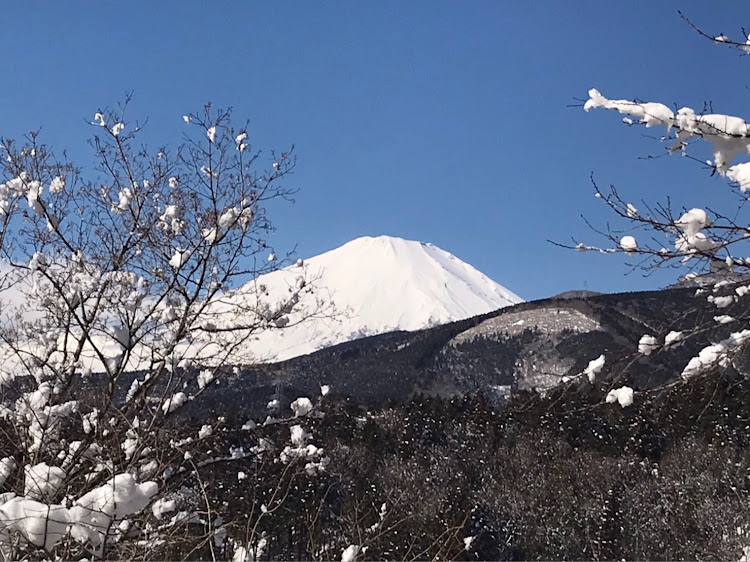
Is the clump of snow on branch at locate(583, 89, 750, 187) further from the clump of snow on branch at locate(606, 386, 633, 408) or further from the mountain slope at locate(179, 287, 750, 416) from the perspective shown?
the mountain slope at locate(179, 287, 750, 416)

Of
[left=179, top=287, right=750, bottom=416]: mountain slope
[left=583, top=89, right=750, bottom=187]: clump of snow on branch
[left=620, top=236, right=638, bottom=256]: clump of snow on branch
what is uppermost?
[left=179, top=287, right=750, bottom=416]: mountain slope

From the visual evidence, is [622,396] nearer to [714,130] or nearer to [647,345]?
[647,345]

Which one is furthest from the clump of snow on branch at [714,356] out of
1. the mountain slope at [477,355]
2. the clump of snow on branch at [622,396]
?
→ the mountain slope at [477,355]

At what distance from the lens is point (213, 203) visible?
717 centimetres

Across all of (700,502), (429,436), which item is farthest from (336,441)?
(700,502)

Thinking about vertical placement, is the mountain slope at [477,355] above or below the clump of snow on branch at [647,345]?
above

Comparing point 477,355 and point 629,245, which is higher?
point 477,355

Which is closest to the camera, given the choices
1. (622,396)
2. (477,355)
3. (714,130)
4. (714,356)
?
(714,130)

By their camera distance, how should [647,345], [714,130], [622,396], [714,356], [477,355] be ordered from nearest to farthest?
[714,130] < [714,356] < [647,345] < [622,396] < [477,355]

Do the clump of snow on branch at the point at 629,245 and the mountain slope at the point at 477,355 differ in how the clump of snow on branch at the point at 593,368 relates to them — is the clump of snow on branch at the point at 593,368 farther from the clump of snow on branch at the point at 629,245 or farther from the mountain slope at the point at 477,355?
the mountain slope at the point at 477,355

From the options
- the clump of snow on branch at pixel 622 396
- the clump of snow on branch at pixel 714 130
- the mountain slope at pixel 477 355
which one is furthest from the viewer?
the mountain slope at pixel 477 355

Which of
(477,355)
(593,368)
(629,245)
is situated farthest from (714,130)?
(477,355)

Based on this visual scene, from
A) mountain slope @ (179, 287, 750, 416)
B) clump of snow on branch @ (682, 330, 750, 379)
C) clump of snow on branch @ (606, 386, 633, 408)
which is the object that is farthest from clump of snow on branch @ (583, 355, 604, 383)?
mountain slope @ (179, 287, 750, 416)

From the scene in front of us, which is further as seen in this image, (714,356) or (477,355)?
(477,355)
